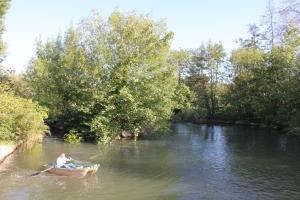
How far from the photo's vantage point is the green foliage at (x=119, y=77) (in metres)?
39.4

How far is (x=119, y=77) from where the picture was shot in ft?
131

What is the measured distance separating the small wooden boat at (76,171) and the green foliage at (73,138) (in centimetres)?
1463

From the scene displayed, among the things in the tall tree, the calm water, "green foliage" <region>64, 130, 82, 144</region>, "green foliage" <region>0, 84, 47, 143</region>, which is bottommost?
the calm water

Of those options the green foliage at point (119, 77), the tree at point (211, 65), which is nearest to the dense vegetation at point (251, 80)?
the tree at point (211, 65)

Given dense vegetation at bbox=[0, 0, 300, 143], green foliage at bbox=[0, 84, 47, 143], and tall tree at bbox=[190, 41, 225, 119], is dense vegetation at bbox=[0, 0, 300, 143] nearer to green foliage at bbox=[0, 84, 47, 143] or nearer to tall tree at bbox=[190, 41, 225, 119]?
green foliage at bbox=[0, 84, 47, 143]

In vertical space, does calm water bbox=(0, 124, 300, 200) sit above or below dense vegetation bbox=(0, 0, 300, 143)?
below

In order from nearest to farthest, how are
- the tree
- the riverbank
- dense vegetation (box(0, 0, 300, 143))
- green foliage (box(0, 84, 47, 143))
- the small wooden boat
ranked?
the small wooden boat, the riverbank, green foliage (box(0, 84, 47, 143)), dense vegetation (box(0, 0, 300, 143)), the tree

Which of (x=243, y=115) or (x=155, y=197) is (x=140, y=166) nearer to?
(x=155, y=197)

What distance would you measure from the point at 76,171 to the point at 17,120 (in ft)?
34.8

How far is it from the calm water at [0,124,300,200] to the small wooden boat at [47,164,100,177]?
0.35m

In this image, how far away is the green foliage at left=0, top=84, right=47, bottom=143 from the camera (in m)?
29.3

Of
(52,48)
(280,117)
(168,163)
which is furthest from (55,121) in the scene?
(280,117)

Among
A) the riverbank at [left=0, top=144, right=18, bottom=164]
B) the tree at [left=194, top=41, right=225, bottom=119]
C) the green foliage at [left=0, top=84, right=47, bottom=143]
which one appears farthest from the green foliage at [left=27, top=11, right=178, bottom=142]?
the tree at [left=194, top=41, right=225, bottom=119]

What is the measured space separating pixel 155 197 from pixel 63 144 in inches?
773
